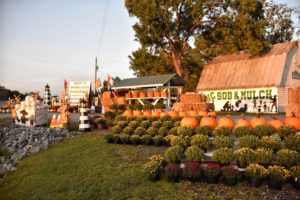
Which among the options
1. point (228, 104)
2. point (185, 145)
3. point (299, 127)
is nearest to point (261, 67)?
point (228, 104)

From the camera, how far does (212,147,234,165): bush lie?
241 inches

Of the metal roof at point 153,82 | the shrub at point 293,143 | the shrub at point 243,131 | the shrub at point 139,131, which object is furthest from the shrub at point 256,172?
the metal roof at point 153,82

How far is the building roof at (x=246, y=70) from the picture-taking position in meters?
26.4

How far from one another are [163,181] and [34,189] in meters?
2.85

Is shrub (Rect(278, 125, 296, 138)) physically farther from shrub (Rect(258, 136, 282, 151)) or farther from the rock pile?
the rock pile

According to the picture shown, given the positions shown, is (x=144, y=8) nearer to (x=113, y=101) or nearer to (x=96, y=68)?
(x=96, y=68)

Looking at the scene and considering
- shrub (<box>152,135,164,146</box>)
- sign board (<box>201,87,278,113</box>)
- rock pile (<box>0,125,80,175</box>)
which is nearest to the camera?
shrub (<box>152,135,164,146</box>)

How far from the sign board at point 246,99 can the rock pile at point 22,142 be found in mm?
16784

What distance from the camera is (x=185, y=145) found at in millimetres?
7160

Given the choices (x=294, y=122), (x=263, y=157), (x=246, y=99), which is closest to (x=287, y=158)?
(x=263, y=157)

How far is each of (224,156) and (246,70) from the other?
24.4 metres

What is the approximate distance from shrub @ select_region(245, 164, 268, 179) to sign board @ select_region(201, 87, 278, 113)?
20041 millimetres

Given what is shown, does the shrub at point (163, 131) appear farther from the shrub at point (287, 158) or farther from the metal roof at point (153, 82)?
the metal roof at point (153, 82)

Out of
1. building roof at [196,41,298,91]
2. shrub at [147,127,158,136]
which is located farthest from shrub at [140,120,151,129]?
building roof at [196,41,298,91]
